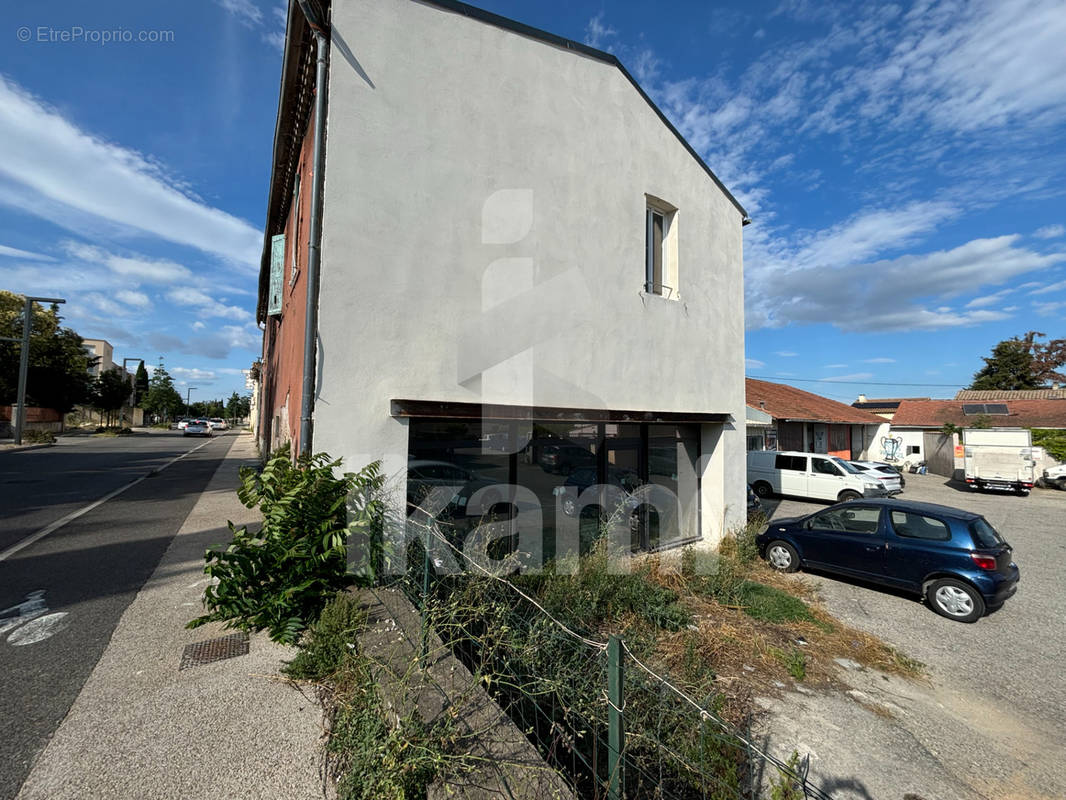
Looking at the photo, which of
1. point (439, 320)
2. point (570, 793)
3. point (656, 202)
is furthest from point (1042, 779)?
point (656, 202)

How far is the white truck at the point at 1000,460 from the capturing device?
18.2 m

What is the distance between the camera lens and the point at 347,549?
13.5ft

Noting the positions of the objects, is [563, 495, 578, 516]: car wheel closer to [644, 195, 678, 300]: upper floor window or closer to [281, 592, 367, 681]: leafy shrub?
[644, 195, 678, 300]: upper floor window

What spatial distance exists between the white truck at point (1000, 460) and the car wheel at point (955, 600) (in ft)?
56.9

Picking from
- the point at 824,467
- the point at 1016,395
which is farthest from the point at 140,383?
the point at 1016,395

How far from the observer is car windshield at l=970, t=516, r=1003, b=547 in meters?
6.44

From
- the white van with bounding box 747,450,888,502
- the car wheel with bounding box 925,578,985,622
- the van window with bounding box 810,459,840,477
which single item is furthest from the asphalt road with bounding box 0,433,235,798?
the van window with bounding box 810,459,840,477

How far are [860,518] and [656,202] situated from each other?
20.0 feet

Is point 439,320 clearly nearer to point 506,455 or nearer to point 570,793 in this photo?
point 506,455

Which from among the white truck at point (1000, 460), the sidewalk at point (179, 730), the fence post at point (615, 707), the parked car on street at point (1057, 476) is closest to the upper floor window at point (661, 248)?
the fence post at point (615, 707)

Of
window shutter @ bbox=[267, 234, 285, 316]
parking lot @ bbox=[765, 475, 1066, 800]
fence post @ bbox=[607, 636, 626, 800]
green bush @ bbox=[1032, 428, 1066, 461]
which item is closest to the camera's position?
fence post @ bbox=[607, 636, 626, 800]

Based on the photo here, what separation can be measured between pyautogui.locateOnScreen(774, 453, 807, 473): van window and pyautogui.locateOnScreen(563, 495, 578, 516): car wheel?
1247 cm

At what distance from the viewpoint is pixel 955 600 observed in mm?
6469

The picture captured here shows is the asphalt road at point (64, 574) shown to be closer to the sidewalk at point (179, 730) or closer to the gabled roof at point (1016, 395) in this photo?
the sidewalk at point (179, 730)
